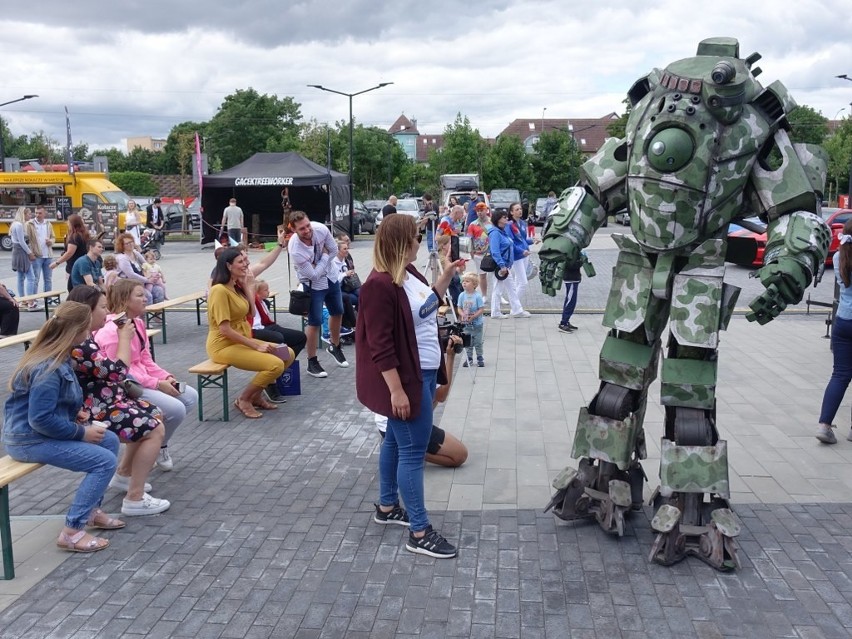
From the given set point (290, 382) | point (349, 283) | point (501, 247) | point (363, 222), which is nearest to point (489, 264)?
point (501, 247)

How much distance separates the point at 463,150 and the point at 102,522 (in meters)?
51.4

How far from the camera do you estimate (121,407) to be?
4.99 m

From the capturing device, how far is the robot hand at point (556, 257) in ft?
15.7

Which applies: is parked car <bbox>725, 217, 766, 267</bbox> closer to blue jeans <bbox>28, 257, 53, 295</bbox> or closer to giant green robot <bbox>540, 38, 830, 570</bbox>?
giant green robot <bbox>540, 38, 830, 570</bbox>

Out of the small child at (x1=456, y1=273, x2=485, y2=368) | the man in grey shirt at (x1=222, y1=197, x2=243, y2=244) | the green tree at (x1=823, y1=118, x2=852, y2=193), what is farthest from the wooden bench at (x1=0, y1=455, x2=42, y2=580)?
the green tree at (x1=823, y1=118, x2=852, y2=193)

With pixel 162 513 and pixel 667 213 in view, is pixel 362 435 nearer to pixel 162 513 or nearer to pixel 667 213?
pixel 162 513

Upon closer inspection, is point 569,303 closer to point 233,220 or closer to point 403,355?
point 403,355

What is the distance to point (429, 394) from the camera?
4480 millimetres

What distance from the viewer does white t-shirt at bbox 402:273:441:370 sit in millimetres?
4414

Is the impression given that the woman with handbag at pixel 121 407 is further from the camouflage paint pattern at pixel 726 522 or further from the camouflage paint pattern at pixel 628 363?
the camouflage paint pattern at pixel 726 522

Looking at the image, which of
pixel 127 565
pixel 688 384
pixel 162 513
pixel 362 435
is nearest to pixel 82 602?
pixel 127 565

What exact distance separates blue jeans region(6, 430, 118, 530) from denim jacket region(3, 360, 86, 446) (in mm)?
45

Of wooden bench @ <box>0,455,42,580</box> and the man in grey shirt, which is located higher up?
the man in grey shirt

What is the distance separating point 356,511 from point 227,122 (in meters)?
64.8
